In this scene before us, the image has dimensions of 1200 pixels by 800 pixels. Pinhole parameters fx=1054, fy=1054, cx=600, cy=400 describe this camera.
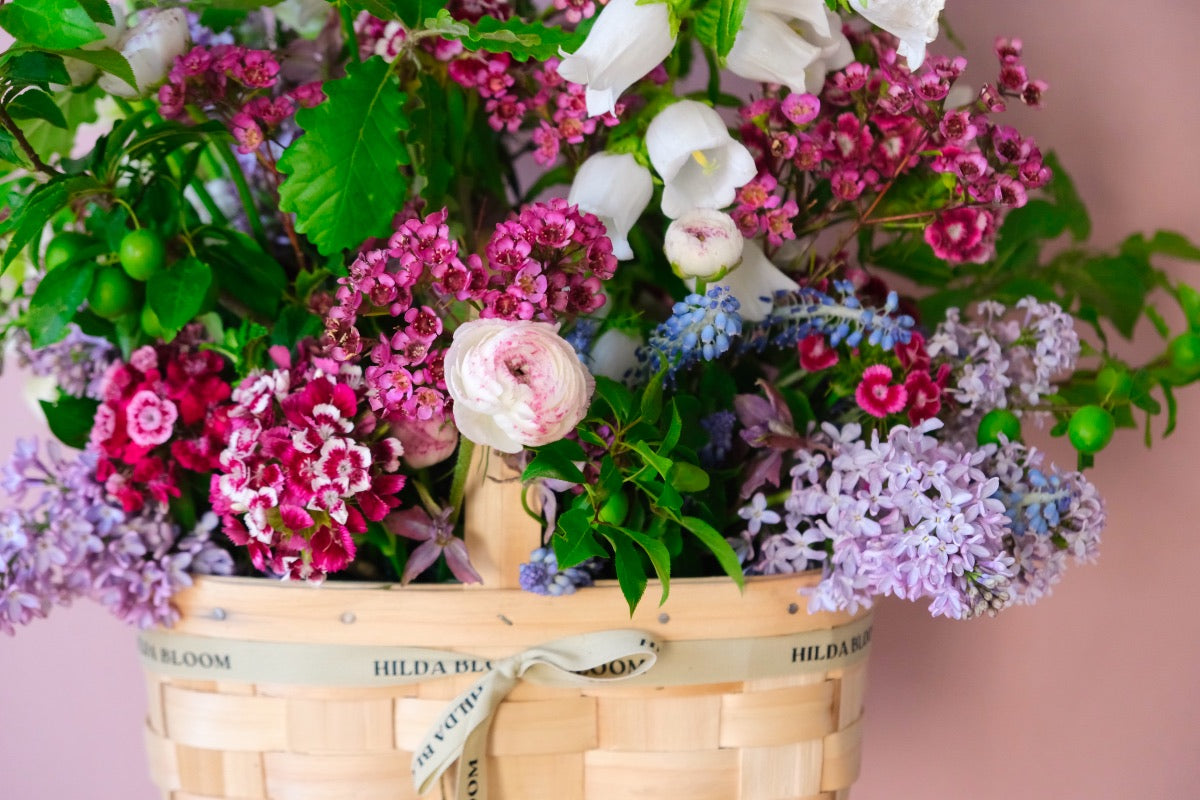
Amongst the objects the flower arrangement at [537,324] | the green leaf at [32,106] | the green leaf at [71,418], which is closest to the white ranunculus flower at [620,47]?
the flower arrangement at [537,324]

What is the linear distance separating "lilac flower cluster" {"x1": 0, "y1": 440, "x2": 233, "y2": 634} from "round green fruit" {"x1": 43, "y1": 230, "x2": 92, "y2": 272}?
5.4 inches

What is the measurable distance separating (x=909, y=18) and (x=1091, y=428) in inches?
12.0

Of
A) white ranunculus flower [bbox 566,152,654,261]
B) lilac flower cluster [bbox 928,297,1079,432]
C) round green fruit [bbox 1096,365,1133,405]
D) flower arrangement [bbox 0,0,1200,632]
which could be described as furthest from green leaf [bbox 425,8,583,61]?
round green fruit [bbox 1096,365,1133,405]

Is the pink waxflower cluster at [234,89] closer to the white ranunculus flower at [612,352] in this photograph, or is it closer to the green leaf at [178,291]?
the green leaf at [178,291]

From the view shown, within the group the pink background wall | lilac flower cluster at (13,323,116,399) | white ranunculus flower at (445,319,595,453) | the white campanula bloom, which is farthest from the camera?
the pink background wall

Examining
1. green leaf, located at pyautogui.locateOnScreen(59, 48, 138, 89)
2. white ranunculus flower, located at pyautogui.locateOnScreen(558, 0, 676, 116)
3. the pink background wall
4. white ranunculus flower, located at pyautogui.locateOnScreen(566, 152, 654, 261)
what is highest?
white ranunculus flower, located at pyautogui.locateOnScreen(558, 0, 676, 116)

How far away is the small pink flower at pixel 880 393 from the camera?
0.71m

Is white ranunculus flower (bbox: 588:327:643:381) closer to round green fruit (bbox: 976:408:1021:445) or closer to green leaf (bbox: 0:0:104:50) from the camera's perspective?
round green fruit (bbox: 976:408:1021:445)

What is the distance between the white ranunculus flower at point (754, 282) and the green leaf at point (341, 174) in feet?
0.80

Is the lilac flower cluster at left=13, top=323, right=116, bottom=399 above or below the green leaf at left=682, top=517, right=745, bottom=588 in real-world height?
below

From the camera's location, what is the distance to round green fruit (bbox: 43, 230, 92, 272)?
2.39 ft

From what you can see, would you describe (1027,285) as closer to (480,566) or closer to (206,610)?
(480,566)

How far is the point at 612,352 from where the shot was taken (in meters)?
0.75

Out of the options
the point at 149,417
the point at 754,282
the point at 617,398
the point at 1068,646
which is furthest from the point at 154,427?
the point at 1068,646
